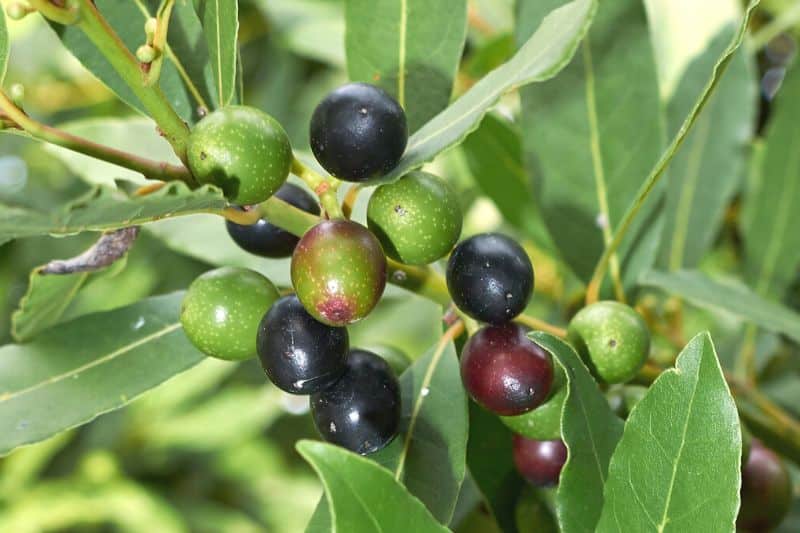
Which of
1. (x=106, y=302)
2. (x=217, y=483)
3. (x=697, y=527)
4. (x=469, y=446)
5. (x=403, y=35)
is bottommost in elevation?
(x=217, y=483)

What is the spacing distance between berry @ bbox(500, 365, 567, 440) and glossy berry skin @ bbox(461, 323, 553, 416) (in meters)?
0.04

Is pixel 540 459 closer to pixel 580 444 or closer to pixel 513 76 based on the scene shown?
pixel 580 444

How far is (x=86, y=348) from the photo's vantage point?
1.12 meters

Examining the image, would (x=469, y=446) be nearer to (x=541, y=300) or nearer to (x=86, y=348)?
(x=86, y=348)

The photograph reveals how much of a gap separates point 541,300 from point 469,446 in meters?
0.91

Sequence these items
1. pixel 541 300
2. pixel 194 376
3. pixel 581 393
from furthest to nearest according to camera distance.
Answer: pixel 194 376 → pixel 541 300 → pixel 581 393

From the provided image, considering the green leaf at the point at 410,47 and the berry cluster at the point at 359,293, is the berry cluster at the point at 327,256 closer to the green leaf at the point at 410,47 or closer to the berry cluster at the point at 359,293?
the berry cluster at the point at 359,293

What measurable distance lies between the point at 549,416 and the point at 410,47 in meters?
0.48

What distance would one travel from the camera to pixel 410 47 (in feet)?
3.71

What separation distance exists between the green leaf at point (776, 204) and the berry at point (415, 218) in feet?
2.77

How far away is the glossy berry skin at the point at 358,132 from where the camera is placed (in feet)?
2.86

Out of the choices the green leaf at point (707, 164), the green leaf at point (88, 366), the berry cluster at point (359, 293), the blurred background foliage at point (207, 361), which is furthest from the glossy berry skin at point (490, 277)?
the blurred background foliage at point (207, 361)

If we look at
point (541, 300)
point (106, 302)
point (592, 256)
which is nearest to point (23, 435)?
point (592, 256)

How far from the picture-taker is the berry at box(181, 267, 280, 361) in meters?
0.97
